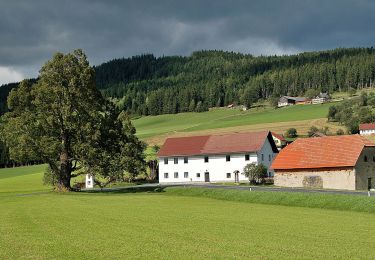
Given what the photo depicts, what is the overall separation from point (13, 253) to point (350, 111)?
148m

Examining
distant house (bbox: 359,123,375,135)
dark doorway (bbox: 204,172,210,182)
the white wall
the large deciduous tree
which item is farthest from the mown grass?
distant house (bbox: 359,123,375,135)

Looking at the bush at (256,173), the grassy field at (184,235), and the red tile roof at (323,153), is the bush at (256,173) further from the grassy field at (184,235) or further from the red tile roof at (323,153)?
the grassy field at (184,235)

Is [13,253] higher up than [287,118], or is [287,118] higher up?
[287,118]

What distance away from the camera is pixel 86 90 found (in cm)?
6525

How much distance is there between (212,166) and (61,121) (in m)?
39.4

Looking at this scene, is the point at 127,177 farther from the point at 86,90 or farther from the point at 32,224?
the point at 32,224

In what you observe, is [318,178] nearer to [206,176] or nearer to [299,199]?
[299,199]

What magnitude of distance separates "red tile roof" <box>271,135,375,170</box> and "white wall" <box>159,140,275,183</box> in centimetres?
1577

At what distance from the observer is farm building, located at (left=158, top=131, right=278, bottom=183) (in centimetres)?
9269

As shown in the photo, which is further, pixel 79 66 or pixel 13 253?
pixel 79 66

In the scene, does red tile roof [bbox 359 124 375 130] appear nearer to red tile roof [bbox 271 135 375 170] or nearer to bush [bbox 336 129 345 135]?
bush [bbox 336 129 345 135]

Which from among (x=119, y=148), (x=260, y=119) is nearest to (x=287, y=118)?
(x=260, y=119)

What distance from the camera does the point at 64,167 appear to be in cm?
6494

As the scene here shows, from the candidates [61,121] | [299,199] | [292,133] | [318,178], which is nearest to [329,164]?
[318,178]
